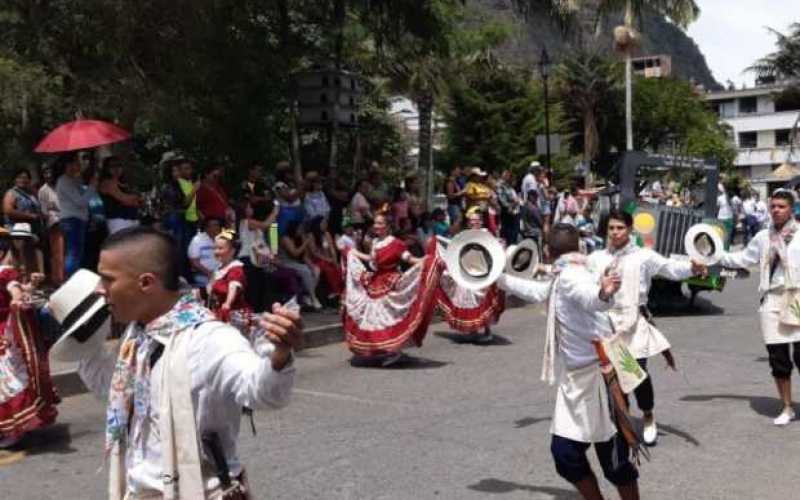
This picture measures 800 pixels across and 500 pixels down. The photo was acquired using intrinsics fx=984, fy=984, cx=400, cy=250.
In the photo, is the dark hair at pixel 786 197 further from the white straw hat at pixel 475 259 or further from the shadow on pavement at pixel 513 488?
the shadow on pavement at pixel 513 488

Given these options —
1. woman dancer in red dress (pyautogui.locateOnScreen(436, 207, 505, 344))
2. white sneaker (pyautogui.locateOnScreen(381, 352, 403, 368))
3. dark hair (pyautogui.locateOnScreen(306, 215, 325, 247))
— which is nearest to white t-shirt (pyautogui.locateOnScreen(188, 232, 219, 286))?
white sneaker (pyautogui.locateOnScreen(381, 352, 403, 368))

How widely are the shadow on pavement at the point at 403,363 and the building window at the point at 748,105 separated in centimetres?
7949

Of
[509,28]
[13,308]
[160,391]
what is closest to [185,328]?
[160,391]

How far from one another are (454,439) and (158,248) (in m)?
4.38

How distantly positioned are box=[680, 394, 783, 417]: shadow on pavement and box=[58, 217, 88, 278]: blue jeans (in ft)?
20.0

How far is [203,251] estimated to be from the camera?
1037 cm

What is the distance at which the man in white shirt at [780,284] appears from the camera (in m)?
7.20

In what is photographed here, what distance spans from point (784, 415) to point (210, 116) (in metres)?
9.08

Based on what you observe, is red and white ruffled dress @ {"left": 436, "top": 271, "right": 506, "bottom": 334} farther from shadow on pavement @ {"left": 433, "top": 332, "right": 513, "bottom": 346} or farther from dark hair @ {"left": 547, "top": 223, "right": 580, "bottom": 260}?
dark hair @ {"left": 547, "top": 223, "right": 580, "bottom": 260}

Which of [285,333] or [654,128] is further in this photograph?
[654,128]

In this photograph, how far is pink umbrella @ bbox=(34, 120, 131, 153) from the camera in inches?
390

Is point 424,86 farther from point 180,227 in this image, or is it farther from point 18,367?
point 18,367

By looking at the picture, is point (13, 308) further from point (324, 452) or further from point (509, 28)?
point (509, 28)

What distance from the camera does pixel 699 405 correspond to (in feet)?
25.9
